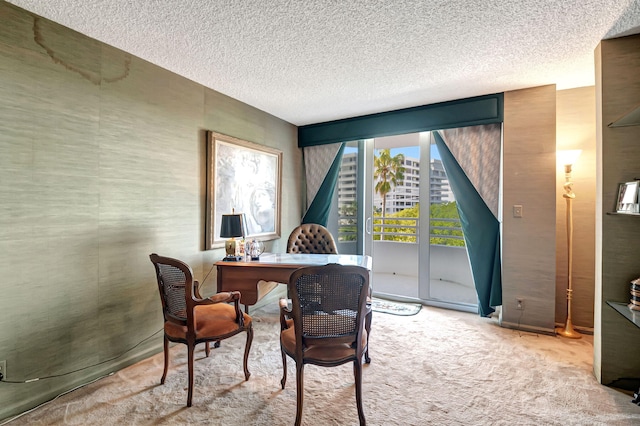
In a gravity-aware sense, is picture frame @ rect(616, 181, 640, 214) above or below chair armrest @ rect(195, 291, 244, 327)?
above

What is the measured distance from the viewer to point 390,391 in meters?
2.11

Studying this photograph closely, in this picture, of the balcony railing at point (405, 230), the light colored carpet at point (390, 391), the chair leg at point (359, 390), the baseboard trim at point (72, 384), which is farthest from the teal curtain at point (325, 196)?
the chair leg at point (359, 390)

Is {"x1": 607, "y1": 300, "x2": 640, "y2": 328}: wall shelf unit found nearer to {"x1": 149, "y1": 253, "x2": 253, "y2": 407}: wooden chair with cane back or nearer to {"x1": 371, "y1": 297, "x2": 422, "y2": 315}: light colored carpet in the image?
{"x1": 371, "y1": 297, "x2": 422, "y2": 315}: light colored carpet

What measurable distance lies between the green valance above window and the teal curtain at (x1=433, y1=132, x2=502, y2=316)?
0.53m

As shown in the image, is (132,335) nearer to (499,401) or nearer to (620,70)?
(499,401)

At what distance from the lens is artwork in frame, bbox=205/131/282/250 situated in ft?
10.4

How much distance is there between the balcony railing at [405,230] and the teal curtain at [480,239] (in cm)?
25

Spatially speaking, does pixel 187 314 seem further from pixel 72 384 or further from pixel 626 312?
pixel 626 312

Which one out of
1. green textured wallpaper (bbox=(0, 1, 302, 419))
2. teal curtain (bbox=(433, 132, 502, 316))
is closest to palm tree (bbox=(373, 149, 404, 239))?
teal curtain (bbox=(433, 132, 502, 316))

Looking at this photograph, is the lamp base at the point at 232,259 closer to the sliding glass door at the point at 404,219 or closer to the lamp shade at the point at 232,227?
the lamp shade at the point at 232,227

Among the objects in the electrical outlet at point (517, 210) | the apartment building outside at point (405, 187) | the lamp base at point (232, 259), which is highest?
the apartment building outside at point (405, 187)

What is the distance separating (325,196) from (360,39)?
2.55 m

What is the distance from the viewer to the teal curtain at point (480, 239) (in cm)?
338

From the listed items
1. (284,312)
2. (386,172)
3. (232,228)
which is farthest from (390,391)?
(386,172)
